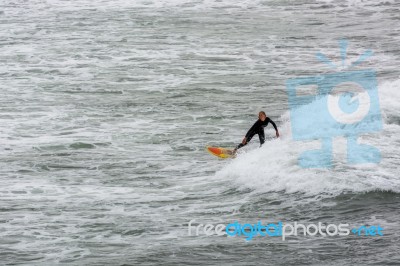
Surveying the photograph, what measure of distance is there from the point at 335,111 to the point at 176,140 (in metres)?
5.48

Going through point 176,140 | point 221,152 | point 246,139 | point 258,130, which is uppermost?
point 258,130

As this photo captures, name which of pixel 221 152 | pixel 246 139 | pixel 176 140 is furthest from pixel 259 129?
pixel 176 140

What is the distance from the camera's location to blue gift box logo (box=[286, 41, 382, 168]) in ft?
77.4

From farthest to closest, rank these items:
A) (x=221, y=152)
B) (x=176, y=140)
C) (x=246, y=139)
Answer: (x=176, y=140)
(x=221, y=152)
(x=246, y=139)

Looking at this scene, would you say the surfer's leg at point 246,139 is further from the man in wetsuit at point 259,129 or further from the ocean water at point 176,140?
the ocean water at point 176,140

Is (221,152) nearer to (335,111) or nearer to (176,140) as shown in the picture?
(176,140)

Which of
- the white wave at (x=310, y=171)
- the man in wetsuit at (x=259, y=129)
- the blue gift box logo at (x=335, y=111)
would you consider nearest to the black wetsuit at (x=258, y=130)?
the man in wetsuit at (x=259, y=129)

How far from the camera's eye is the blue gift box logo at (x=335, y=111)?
23.6 m

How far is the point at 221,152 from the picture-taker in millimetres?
25516

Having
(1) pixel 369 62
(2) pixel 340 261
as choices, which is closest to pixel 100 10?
(1) pixel 369 62

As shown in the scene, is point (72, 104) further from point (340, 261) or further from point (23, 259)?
point (340, 261)

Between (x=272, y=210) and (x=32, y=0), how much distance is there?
41.5 m

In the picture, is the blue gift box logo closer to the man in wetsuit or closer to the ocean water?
the ocean water

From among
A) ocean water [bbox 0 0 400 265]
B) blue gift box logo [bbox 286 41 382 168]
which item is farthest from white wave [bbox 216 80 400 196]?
blue gift box logo [bbox 286 41 382 168]
